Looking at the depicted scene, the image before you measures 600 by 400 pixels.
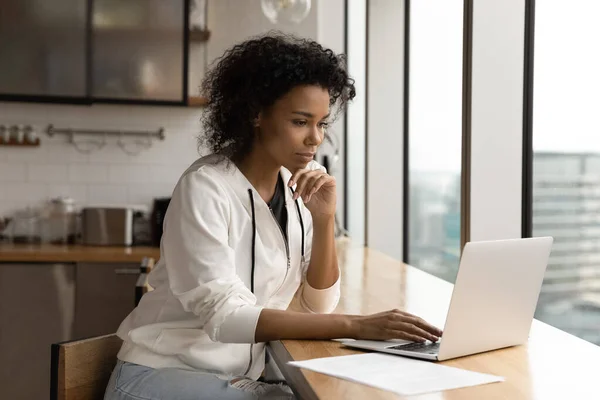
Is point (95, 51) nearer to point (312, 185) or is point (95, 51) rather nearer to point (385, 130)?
point (385, 130)

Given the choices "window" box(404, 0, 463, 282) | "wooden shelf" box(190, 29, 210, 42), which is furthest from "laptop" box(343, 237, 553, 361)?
"wooden shelf" box(190, 29, 210, 42)

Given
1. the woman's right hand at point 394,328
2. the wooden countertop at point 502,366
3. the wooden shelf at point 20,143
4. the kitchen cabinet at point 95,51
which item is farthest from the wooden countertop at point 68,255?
the woman's right hand at point 394,328

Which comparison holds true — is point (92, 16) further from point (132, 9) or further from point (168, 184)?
point (168, 184)

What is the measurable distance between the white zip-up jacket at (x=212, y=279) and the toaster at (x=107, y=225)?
2.60 metres

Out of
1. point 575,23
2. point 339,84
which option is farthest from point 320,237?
point 575,23

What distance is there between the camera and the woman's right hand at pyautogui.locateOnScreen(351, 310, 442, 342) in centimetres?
161

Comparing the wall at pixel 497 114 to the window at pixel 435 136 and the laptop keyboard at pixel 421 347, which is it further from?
the laptop keyboard at pixel 421 347

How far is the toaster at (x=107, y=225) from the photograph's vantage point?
172 inches

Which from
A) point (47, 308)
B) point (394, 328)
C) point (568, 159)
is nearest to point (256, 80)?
point (394, 328)

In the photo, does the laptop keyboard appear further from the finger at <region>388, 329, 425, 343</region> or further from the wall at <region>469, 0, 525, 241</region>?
the wall at <region>469, 0, 525, 241</region>

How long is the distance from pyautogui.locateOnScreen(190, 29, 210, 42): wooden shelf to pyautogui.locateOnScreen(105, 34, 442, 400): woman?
252 centimetres

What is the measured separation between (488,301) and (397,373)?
0.87ft

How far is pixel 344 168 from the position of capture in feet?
17.6

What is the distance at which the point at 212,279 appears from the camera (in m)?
1.65
